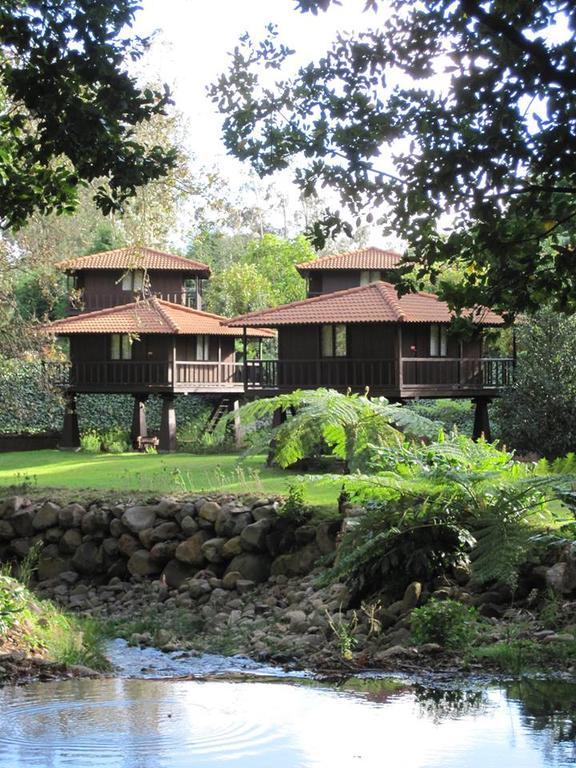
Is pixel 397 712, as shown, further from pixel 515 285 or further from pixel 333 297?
pixel 333 297

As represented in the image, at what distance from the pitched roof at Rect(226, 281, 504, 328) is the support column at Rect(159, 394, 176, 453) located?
4876 mm

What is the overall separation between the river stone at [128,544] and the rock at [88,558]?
1.47 feet

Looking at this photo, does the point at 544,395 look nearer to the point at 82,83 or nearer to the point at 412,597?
the point at 412,597

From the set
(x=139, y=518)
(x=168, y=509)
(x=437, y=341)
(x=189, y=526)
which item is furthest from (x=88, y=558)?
(x=437, y=341)

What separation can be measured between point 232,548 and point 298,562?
125 centimetres

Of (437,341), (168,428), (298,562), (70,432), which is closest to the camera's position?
(298,562)

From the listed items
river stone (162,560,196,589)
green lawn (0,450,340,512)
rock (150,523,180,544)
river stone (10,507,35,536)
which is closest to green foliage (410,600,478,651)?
green lawn (0,450,340,512)

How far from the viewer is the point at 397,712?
7961 mm

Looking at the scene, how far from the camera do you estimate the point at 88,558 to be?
55.1ft

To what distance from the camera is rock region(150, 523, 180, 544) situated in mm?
16203

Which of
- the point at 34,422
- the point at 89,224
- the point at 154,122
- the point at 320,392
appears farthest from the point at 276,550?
the point at 89,224

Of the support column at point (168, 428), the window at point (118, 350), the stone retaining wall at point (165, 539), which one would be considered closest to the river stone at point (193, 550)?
the stone retaining wall at point (165, 539)

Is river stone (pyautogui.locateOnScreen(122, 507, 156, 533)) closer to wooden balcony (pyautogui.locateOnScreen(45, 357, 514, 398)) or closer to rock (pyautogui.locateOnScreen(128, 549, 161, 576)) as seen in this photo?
rock (pyautogui.locateOnScreen(128, 549, 161, 576))

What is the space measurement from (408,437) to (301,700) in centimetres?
783
